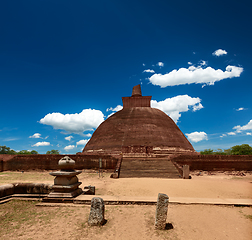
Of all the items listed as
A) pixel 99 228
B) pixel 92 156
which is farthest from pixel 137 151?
pixel 99 228

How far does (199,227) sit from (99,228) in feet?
7.03

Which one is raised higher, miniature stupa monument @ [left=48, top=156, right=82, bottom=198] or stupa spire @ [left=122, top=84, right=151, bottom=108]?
stupa spire @ [left=122, top=84, right=151, bottom=108]

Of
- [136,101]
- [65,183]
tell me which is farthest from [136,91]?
[65,183]

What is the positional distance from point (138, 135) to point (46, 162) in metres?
11.7

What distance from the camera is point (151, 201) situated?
4734 millimetres

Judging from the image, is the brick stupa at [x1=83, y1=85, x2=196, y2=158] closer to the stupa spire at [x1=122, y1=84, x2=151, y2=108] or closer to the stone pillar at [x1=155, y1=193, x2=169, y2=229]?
the stupa spire at [x1=122, y1=84, x2=151, y2=108]

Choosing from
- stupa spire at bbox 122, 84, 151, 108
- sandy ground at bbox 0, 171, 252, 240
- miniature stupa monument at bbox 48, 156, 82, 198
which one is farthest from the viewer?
stupa spire at bbox 122, 84, 151, 108

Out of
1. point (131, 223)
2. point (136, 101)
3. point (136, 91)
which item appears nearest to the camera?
point (131, 223)

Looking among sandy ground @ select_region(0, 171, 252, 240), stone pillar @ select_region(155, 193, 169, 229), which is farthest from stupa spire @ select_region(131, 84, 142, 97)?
stone pillar @ select_region(155, 193, 169, 229)

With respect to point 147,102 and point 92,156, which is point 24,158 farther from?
point 147,102

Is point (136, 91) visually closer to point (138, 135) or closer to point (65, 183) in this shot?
point (138, 135)

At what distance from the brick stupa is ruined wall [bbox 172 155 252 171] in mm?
3113

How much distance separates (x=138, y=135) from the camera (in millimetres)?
22562

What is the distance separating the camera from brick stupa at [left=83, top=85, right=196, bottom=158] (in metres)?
21.0
